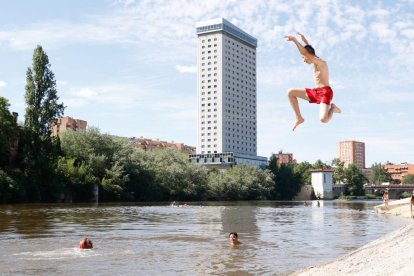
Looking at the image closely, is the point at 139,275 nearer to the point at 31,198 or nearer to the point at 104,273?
the point at 104,273

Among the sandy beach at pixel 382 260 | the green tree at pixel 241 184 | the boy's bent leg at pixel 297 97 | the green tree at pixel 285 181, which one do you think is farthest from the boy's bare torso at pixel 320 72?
the green tree at pixel 285 181

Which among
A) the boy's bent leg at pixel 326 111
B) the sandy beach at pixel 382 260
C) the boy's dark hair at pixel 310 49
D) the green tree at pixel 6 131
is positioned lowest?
the sandy beach at pixel 382 260

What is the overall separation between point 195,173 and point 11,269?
10443cm

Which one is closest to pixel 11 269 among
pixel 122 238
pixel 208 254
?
pixel 208 254

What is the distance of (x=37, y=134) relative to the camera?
87625 millimetres

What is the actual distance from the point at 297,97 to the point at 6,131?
263 ft

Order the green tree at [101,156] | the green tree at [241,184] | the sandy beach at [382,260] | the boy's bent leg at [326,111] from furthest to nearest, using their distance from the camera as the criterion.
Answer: the green tree at [241,184] < the green tree at [101,156] < the boy's bent leg at [326,111] < the sandy beach at [382,260]

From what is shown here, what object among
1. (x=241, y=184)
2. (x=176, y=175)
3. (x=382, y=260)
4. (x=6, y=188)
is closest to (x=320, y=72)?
(x=382, y=260)

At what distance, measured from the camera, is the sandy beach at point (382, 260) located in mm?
8930

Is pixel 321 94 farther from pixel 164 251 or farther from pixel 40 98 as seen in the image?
pixel 40 98

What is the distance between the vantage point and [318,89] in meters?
9.70

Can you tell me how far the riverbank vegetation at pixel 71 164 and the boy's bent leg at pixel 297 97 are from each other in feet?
234

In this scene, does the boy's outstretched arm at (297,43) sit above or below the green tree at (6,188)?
above

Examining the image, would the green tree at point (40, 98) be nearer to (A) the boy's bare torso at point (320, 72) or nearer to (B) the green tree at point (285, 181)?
(A) the boy's bare torso at point (320, 72)
